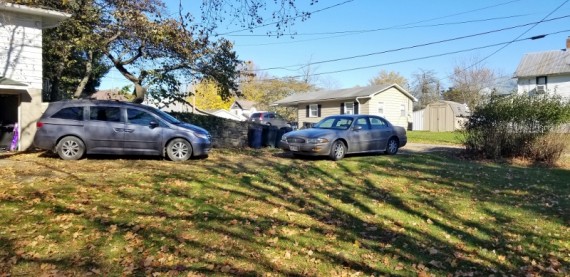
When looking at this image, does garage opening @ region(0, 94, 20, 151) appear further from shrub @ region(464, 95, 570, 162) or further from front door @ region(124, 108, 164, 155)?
shrub @ region(464, 95, 570, 162)

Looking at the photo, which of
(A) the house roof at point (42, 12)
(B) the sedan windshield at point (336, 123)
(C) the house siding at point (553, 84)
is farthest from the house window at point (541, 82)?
(A) the house roof at point (42, 12)

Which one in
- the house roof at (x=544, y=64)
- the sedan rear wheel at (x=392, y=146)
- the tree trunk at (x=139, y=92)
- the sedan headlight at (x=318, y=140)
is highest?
the house roof at (x=544, y=64)

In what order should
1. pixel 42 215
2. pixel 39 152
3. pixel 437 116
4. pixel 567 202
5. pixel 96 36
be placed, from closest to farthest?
1. pixel 42 215
2. pixel 567 202
3. pixel 39 152
4. pixel 96 36
5. pixel 437 116

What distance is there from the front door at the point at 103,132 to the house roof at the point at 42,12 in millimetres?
3126

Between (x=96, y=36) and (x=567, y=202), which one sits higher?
(x=96, y=36)

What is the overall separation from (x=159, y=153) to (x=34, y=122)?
4094mm

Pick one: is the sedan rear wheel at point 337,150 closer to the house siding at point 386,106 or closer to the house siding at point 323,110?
the house siding at point 386,106

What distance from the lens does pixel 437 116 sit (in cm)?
4197

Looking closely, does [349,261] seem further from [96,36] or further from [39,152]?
[96,36]

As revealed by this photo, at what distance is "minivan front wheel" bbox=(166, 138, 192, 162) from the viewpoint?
37.8 ft

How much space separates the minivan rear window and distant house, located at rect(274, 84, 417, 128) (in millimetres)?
22321

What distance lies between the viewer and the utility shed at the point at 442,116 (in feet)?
133

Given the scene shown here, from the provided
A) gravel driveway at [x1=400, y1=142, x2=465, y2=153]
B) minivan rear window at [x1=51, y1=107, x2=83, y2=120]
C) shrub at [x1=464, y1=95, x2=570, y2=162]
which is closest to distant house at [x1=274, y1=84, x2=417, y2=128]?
gravel driveway at [x1=400, y1=142, x2=465, y2=153]

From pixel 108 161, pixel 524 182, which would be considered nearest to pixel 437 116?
pixel 524 182
